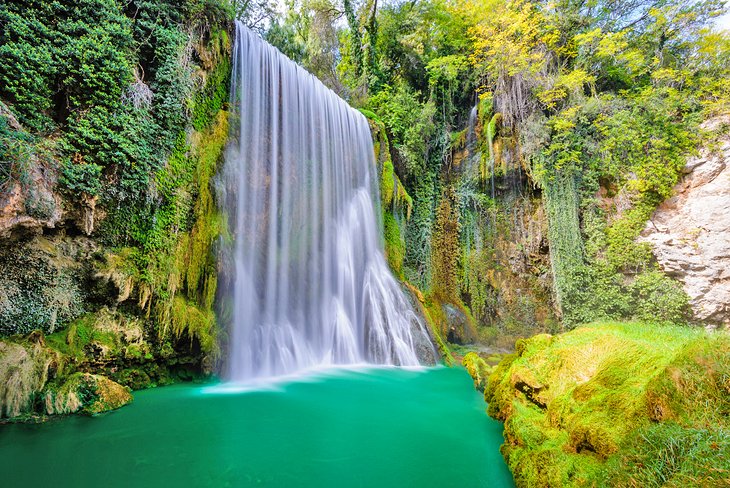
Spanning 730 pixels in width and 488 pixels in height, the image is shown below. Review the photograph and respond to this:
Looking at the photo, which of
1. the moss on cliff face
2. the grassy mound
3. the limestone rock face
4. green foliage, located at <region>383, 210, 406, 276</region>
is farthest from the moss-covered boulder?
the limestone rock face

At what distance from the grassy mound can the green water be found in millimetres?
596

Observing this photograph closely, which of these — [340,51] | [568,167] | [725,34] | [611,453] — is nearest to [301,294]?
[611,453]

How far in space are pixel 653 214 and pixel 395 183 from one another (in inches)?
346

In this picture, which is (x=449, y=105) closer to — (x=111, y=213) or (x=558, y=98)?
(x=558, y=98)

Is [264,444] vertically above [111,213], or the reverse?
[111,213]

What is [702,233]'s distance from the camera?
34.1ft

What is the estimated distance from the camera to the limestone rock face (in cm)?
1010

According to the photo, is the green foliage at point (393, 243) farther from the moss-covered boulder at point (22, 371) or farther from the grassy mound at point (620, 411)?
the moss-covered boulder at point (22, 371)

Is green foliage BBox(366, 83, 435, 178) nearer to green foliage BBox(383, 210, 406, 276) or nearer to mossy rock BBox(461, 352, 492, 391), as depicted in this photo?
green foliage BBox(383, 210, 406, 276)

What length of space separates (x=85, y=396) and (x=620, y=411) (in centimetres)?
603

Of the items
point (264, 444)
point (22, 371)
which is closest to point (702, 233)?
point (264, 444)

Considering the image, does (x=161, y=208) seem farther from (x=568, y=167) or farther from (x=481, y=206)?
(x=568, y=167)

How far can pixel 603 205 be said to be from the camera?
1202 centimetres

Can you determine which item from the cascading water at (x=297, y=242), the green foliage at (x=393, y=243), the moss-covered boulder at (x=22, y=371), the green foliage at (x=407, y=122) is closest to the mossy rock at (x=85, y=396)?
the moss-covered boulder at (x=22, y=371)
